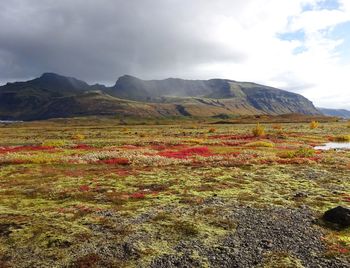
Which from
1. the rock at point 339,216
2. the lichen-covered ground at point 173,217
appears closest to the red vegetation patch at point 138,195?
the lichen-covered ground at point 173,217

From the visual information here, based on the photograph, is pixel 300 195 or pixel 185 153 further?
pixel 185 153

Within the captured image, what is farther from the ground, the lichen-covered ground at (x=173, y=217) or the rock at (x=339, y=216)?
the rock at (x=339, y=216)

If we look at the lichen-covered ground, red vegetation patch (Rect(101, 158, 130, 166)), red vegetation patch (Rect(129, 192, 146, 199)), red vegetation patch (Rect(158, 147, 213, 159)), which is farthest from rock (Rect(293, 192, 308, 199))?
red vegetation patch (Rect(158, 147, 213, 159))

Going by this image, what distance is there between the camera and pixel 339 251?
16594 millimetres

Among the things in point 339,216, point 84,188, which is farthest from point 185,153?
point 339,216

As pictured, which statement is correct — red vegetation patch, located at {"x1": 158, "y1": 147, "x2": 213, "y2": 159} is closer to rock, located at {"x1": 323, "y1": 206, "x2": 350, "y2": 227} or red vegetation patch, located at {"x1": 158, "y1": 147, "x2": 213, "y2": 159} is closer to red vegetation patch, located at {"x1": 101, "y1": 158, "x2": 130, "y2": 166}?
red vegetation patch, located at {"x1": 101, "y1": 158, "x2": 130, "y2": 166}

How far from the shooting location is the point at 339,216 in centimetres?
2047

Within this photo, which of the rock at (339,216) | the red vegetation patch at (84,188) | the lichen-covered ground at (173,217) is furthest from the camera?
the red vegetation patch at (84,188)

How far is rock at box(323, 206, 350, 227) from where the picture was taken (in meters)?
20.0

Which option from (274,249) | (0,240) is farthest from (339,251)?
(0,240)

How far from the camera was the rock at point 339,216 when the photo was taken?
1997cm

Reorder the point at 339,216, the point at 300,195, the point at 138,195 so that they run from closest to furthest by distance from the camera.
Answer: the point at 339,216 < the point at 300,195 < the point at 138,195

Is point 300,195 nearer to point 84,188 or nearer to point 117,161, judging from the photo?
point 84,188

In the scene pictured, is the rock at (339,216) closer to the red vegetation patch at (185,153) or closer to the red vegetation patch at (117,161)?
the red vegetation patch at (117,161)
